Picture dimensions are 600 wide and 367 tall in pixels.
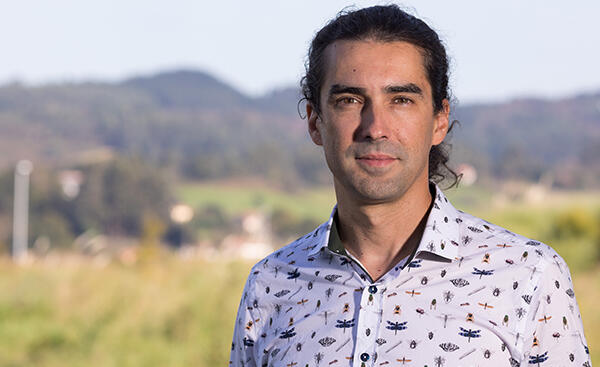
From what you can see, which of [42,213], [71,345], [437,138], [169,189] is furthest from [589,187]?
[437,138]

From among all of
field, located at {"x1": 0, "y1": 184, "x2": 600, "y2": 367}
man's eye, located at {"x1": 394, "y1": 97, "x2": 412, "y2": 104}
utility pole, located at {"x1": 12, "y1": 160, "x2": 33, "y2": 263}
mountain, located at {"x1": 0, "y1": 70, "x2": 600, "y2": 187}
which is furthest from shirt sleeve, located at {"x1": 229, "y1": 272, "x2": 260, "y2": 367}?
utility pole, located at {"x1": 12, "y1": 160, "x2": 33, "y2": 263}

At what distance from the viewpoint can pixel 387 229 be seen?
2.29 meters

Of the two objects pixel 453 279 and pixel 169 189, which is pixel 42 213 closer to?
pixel 169 189

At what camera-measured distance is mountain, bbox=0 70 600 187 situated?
99.2 meters

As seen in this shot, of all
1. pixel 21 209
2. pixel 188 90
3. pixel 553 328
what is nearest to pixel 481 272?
pixel 553 328

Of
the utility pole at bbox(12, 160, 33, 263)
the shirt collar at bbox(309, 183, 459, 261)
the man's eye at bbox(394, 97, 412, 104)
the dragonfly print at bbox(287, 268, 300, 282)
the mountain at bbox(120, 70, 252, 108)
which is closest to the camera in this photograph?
the shirt collar at bbox(309, 183, 459, 261)

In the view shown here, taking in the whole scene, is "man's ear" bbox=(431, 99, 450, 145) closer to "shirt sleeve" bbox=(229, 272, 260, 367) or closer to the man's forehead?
the man's forehead

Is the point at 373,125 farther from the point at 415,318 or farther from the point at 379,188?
the point at 415,318

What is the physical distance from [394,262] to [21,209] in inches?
3406

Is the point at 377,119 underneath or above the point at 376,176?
above

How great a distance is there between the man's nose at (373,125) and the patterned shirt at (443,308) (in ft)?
0.79

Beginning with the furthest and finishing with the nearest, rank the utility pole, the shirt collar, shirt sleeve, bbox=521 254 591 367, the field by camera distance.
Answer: the utility pole < the field < the shirt collar < shirt sleeve, bbox=521 254 591 367

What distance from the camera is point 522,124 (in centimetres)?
13988

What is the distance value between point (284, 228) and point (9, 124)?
48780 millimetres
